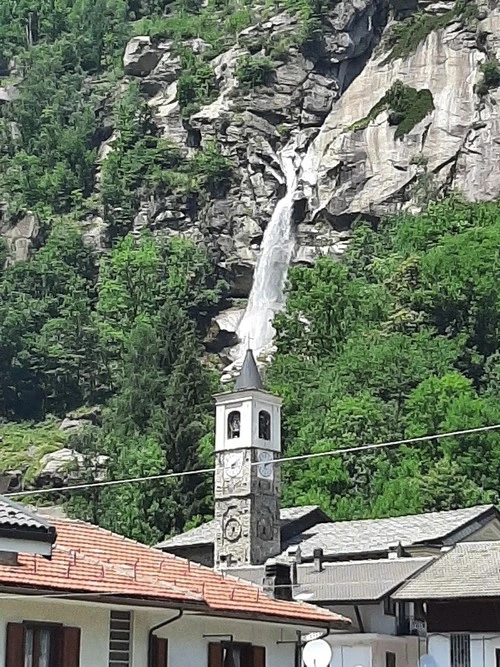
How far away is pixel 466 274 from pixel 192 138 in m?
34.5

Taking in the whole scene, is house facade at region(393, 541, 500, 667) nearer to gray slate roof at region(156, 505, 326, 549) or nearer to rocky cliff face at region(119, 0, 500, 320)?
gray slate roof at region(156, 505, 326, 549)

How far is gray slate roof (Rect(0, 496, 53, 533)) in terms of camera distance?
1748 cm

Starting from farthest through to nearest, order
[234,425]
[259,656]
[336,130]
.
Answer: [336,130] < [234,425] < [259,656]

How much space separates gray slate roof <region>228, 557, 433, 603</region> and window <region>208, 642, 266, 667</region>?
15290mm

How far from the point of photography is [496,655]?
1362 inches

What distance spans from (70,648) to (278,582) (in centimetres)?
568

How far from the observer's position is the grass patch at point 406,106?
8982 cm

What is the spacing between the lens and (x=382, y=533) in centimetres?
4891


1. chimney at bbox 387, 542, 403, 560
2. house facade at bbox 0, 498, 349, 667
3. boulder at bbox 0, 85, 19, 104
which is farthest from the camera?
boulder at bbox 0, 85, 19, 104

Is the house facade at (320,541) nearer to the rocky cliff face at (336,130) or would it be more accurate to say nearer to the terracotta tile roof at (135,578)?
the terracotta tile roof at (135,578)

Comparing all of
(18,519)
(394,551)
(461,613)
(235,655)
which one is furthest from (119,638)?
(394,551)

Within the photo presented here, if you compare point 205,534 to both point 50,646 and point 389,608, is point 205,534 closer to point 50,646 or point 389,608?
point 389,608

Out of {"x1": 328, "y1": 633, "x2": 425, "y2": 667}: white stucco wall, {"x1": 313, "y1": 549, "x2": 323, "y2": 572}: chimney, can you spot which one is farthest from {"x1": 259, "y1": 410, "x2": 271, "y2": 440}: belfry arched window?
{"x1": 328, "y1": 633, "x2": 425, "y2": 667}: white stucco wall

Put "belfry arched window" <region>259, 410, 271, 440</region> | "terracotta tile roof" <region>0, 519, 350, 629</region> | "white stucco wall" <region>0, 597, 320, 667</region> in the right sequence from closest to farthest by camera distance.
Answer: "terracotta tile roof" <region>0, 519, 350, 629</region>, "white stucco wall" <region>0, 597, 320, 667</region>, "belfry arched window" <region>259, 410, 271, 440</region>
